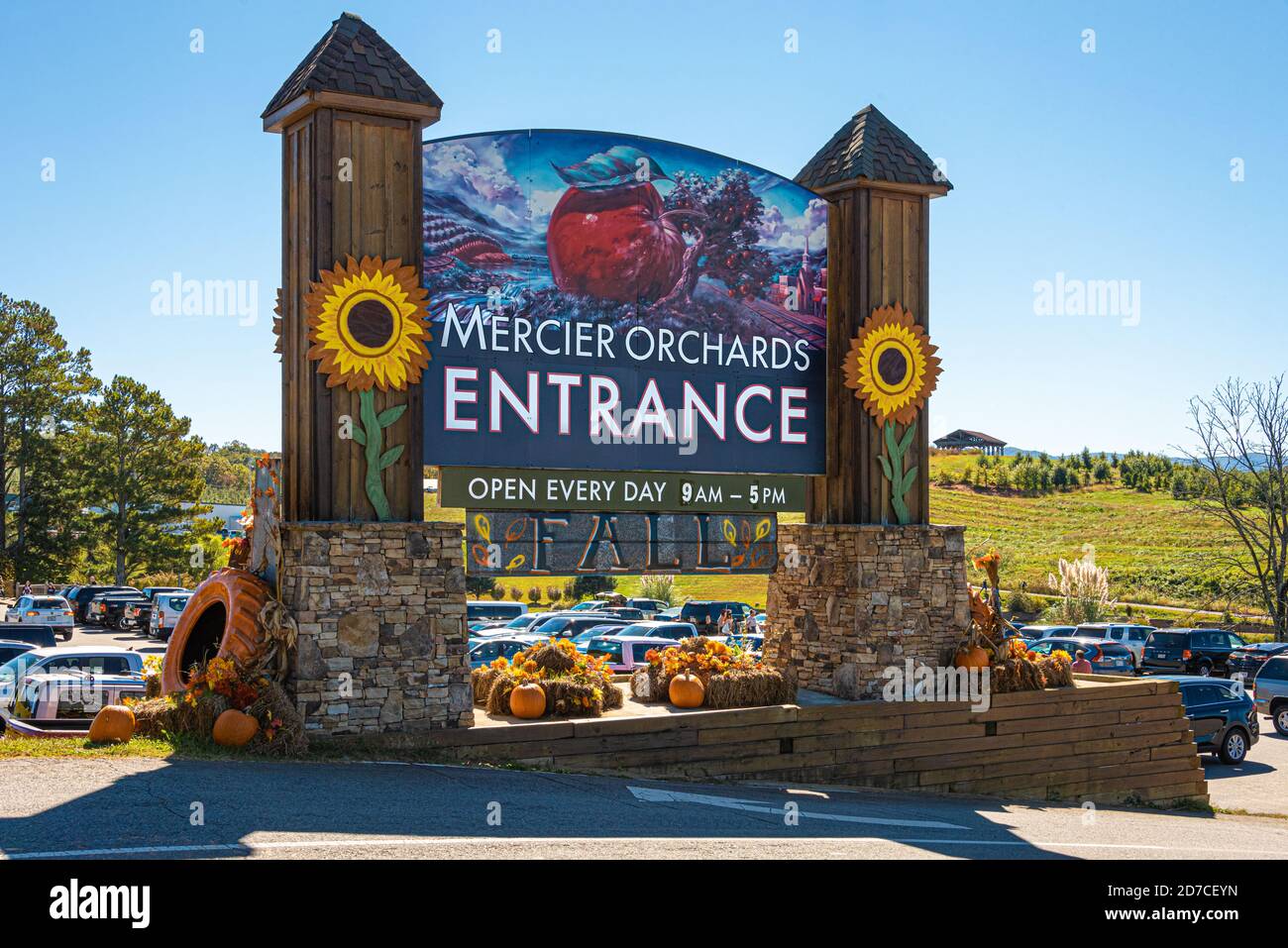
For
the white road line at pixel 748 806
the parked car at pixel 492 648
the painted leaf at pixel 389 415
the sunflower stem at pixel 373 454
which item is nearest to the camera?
the white road line at pixel 748 806

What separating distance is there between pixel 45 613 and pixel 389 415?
23992mm

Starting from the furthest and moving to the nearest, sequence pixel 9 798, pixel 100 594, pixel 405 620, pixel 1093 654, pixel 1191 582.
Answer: pixel 1191 582 < pixel 100 594 < pixel 1093 654 < pixel 405 620 < pixel 9 798

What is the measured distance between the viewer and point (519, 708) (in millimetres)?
13898

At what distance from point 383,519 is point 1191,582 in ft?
156

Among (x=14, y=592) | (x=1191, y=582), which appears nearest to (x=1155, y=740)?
(x=1191, y=582)

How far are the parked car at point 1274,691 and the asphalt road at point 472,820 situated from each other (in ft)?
43.1

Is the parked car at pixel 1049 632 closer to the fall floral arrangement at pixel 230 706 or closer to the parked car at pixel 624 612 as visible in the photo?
the parked car at pixel 624 612

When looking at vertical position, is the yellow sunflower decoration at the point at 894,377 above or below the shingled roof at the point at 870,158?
below

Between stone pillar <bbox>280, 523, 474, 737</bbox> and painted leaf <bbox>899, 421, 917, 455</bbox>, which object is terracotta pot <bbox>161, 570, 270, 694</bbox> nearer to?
stone pillar <bbox>280, 523, 474, 737</bbox>

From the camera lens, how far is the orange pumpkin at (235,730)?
1212 cm

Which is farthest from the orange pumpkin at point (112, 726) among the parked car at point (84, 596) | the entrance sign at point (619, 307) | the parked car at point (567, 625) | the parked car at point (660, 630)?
the parked car at point (84, 596)

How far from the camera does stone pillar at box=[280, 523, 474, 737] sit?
12.6 m

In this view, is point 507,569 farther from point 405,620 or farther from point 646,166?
point 646,166
